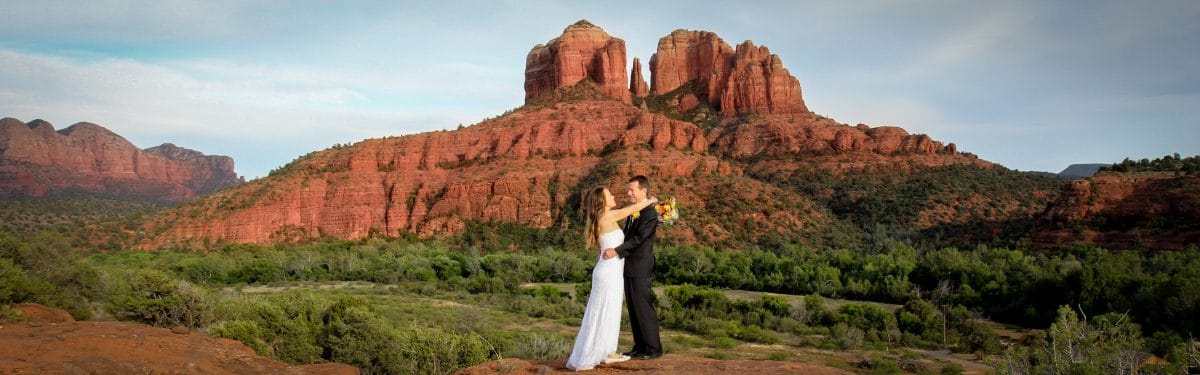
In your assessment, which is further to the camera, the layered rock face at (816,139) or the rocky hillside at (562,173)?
the layered rock face at (816,139)

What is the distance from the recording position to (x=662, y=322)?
2997cm

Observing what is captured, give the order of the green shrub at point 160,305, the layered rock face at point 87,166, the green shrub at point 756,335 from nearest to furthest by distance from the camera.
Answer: the green shrub at point 160,305
the green shrub at point 756,335
the layered rock face at point 87,166

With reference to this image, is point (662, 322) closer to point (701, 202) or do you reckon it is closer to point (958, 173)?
point (701, 202)

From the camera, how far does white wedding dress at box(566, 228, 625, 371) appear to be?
7.51 meters

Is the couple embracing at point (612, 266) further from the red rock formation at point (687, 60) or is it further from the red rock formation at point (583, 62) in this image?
the red rock formation at point (687, 60)

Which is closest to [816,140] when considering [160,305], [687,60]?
[687,60]

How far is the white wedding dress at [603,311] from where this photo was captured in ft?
24.6

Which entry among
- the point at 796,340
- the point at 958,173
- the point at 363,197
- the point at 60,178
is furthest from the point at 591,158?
the point at 60,178

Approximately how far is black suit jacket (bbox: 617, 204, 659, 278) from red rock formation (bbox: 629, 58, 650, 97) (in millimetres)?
91757

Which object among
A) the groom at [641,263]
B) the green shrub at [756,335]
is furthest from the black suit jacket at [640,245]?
the green shrub at [756,335]

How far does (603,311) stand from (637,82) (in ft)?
309

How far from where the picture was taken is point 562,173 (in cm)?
6544

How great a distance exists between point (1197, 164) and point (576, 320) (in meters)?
42.2

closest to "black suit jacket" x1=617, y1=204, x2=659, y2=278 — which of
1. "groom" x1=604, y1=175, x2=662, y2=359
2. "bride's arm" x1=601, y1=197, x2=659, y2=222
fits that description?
"groom" x1=604, y1=175, x2=662, y2=359
